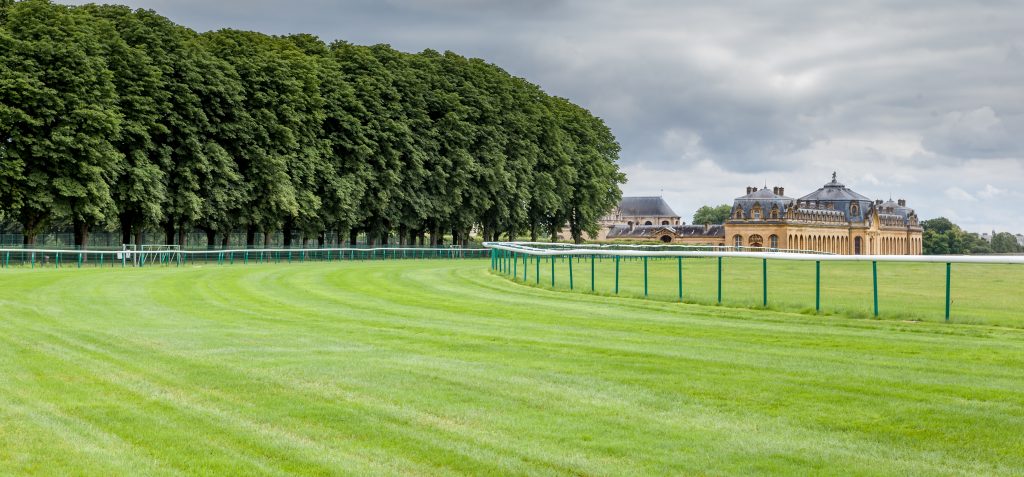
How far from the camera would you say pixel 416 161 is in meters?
68.1

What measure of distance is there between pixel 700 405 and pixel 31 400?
6319mm

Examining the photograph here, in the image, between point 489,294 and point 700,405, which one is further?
point 489,294

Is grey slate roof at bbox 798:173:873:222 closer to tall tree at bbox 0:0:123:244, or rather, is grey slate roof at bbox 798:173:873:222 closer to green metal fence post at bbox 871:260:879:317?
tall tree at bbox 0:0:123:244

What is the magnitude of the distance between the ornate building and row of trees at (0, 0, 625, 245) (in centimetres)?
7364

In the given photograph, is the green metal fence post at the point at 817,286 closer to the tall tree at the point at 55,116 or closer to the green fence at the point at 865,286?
the green fence at the point at 865,286

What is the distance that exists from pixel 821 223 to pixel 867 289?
465ft

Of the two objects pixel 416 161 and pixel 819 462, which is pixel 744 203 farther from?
pixel 819 462

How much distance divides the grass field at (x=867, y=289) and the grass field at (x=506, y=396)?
3.86 feet

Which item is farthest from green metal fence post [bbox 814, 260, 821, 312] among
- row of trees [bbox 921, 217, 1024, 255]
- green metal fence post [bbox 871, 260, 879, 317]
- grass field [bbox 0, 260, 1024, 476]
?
row of trees [bbox 921, 217, 1024, 255]

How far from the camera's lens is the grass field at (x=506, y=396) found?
314 inches

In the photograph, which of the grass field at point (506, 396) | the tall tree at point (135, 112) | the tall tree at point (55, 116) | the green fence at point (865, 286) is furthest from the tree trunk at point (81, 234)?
the grass field at point (506, 396)

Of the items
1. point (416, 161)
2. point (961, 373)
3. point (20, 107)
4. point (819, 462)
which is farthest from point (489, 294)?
point (416, 161)

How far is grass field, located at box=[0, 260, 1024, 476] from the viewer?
7.99 meters

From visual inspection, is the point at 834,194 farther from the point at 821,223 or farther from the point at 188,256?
the point at 188,256
